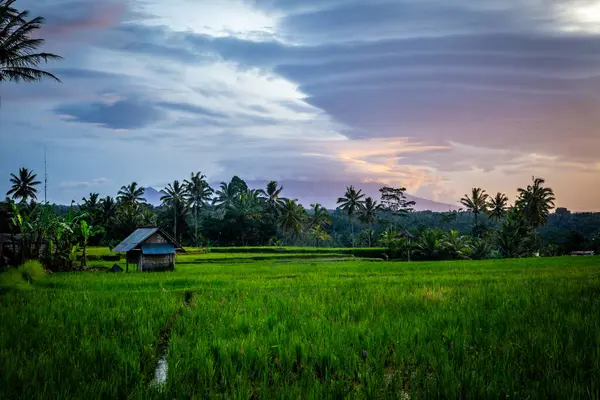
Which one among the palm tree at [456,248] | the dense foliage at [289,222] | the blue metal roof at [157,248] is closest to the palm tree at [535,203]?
the dense foliage at [289,222]

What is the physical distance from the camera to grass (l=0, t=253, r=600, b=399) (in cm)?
367

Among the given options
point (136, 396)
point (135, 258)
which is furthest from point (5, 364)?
point (135, 258)

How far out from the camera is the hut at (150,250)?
70.1ft

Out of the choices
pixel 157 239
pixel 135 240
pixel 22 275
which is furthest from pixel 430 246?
pixel 22 275

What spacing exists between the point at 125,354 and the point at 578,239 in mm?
51504

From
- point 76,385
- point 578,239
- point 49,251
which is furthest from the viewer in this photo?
point 578,239

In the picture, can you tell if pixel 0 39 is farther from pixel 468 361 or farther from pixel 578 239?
pixel 578 239

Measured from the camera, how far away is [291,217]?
50.3 meters

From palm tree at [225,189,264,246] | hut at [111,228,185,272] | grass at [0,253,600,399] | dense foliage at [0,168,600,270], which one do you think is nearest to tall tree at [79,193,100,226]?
dense foliage at [0,168,600,270]

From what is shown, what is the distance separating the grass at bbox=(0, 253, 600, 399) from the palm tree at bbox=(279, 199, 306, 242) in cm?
4183

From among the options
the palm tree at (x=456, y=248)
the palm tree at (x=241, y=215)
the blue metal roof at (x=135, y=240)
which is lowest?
the palm tree at (x=456, y=248)

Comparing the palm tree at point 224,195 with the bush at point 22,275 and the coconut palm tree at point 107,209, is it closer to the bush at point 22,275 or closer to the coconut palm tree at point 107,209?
the coconut palm tree at point 107,209

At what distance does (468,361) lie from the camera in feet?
13.8

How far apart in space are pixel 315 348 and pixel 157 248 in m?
18.3
